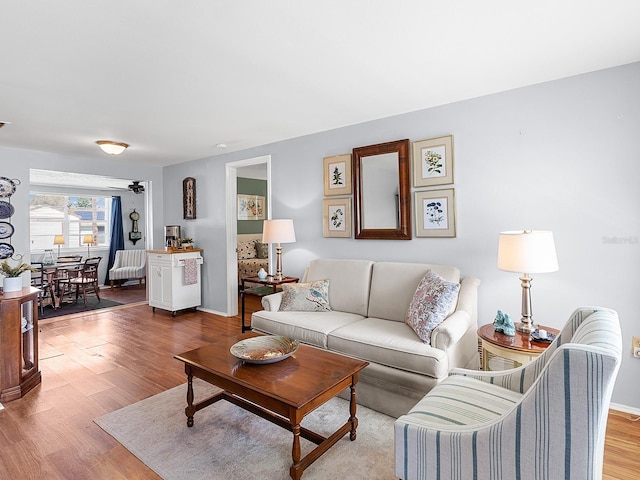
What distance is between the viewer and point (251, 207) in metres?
7.58

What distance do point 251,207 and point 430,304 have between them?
5661 mm

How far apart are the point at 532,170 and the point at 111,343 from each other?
14.8ft

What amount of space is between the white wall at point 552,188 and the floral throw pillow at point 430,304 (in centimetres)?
51

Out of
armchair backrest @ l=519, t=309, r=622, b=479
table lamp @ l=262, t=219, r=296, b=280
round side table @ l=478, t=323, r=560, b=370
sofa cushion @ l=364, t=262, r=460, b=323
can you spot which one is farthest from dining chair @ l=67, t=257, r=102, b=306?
armchair backrest @ l=519, t=309, r=622, b=479

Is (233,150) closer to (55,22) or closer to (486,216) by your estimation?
(55,22)

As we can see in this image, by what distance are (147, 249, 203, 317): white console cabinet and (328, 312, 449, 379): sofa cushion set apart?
3.22 metres

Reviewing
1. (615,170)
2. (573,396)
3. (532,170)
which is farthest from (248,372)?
(615,170)

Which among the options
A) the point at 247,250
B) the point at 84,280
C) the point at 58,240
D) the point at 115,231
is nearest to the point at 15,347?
the point at 84,280

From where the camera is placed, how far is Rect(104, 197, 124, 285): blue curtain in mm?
8141

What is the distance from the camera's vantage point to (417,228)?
3.27 m

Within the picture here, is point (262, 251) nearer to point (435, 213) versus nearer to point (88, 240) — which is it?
point (88, 240)

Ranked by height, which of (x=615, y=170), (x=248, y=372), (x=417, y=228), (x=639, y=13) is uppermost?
(x=639, y=13)

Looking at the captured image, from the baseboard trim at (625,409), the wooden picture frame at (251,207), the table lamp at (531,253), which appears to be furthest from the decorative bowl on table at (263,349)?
the wooden picture frame at (251,207)

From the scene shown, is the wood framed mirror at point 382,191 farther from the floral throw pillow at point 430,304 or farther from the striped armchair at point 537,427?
the striped armchair at point 537,427
